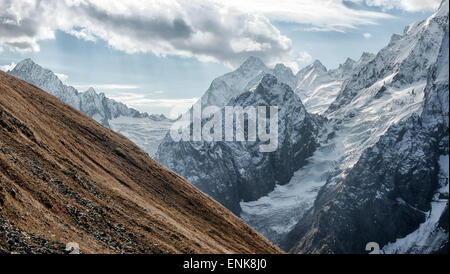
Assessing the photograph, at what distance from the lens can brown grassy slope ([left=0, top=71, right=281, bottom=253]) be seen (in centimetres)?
5156

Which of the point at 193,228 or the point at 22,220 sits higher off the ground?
the point at 22,220

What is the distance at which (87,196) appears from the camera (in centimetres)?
6869

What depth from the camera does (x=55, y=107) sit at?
11975 centimetres

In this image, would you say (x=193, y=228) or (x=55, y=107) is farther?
(x=55, y=107)

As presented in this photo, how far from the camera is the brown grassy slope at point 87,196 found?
A: 51562mm

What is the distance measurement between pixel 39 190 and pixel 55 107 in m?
65.8
